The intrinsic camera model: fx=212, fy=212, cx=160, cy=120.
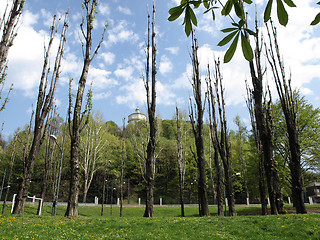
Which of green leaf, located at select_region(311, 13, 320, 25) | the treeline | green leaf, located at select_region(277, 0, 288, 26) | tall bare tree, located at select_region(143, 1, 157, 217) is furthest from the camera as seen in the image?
the treeline

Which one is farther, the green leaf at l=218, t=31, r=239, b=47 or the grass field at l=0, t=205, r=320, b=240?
the grass field at l=0, t=205, r=320, b=240

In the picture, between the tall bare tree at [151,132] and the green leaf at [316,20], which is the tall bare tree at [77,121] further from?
the green leaf at [316,20]

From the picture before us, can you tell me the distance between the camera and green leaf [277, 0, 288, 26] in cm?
121

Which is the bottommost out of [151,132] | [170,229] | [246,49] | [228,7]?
[170,229]

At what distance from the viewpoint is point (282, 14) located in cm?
123

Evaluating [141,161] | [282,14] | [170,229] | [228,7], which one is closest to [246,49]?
[282,14]

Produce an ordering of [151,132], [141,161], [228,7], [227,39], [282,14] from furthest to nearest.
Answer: [141,161] < [151,132] < [228,7] < [227,39] < [282,14]

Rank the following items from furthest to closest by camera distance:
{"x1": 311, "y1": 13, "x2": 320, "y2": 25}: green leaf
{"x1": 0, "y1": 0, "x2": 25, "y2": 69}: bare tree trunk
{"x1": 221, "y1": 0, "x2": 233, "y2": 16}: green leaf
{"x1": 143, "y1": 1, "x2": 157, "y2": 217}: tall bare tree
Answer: {"x1": 143, "y1": 1, "x2": 157, "y2": 217}: tall bare tree → {"x1": 0, "y1": 0, "x2": 25, "y2": 69}: bare tree trunk → {"x1": 221, "y1": 0, "x2": 233, "y2": 16}: green leaf → {"x1": 311, "y1": 13, "x2": 320, "y2": 25}: green leaf

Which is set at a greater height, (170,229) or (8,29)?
(8,29)

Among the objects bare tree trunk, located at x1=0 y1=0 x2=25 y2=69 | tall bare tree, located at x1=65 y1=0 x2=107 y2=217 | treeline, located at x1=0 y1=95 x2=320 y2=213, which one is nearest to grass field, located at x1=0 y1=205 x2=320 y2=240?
tall bare tree, located at x1=65 y1=0 x2=107 y2=217

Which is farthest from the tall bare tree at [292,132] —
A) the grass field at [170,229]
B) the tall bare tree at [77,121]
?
the tall bare tree at [77,121]

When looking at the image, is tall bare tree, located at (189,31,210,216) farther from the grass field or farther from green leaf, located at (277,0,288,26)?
green leaf, located at (277,0,288,26)

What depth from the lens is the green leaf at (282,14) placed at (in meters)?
1.21

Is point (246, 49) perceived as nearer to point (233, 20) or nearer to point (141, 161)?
point (233, 20)
